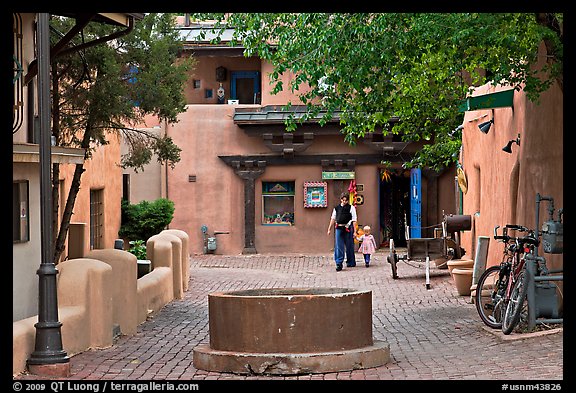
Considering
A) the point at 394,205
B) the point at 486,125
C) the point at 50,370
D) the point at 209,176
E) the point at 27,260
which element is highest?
the point at 486,125

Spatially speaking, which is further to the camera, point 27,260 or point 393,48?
point 393,48

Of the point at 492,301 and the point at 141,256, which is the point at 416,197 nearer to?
the point at 141,256

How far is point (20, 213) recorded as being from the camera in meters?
13.4

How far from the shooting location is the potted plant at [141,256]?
19.1 meters

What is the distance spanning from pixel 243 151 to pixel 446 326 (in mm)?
16761

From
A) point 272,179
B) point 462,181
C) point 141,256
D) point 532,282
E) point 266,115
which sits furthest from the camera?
point 272,179

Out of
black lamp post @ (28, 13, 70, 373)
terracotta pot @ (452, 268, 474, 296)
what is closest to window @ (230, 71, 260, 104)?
terracotta pot @ (452, 268, 474, 296)

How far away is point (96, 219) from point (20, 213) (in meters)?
10.1

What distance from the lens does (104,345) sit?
13.3 meters

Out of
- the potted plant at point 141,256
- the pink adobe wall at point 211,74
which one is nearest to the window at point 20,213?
the potted plant at point 141,256

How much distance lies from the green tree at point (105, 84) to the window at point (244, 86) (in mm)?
14534

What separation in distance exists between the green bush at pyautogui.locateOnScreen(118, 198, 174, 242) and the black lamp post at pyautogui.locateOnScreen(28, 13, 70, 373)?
14.7 m

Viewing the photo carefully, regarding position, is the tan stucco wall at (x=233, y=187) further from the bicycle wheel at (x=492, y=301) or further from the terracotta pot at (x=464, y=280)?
the bicycle wheel at (x=492, y=301)

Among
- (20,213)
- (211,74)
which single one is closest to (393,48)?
(20,213)
